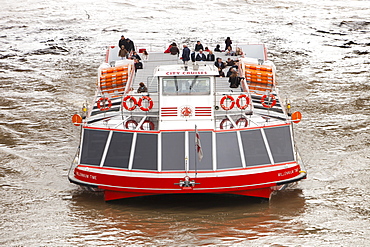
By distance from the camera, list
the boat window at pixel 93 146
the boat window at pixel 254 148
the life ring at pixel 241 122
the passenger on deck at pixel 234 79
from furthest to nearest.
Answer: the passenger on deck at pixel 234 79, the life ring at pixel 241 122, the boat window at pixel 93 146, the boat window at pixel 254 148

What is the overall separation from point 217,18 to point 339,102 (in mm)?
25713

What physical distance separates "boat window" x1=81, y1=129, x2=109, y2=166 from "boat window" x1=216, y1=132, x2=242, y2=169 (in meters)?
A: 3.20

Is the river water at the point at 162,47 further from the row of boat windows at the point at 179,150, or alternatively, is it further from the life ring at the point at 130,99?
the life ring at the point at 130,99

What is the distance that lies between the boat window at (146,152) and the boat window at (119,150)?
0.82ft

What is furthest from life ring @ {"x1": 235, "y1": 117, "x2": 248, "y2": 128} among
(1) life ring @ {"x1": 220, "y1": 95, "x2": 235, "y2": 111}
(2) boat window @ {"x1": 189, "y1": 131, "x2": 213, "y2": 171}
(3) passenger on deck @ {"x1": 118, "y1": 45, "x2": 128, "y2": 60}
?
(3) passenger on deck @ {"x1": 118, "y1": 45, "x2": 128, "y2": 60}

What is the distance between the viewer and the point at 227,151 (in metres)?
18.3

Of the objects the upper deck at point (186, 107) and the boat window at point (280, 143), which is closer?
the boat window at point (280, 143)

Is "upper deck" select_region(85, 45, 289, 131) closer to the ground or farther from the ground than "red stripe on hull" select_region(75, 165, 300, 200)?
farther from the ground

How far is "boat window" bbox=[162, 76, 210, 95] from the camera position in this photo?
19.3 m

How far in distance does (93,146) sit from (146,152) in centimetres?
157

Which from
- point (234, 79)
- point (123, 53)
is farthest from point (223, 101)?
point (123, 53)

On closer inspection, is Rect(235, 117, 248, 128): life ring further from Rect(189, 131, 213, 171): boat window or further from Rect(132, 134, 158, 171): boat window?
Rect(132, 134, 158, 171): boat window

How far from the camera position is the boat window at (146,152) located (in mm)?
18062

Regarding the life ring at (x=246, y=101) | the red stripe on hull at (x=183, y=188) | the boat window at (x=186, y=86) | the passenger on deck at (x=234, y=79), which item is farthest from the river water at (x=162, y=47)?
the passenger on deck at (x=234, y=79)
